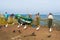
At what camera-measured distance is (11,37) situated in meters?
23.4

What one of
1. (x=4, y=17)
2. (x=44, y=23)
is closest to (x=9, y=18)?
(x=4, y=17)

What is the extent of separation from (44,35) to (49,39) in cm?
153

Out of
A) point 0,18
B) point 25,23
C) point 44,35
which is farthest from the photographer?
point 0,18

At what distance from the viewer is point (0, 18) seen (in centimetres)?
3722

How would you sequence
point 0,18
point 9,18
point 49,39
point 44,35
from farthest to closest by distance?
1. point 0,18
2. point 9,18
3. point 44,35
4. point 49,39

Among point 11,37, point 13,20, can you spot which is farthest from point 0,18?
point 11,37

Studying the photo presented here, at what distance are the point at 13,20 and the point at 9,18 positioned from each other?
2.35ft

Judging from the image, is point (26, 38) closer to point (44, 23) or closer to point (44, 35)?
point (44, 35)

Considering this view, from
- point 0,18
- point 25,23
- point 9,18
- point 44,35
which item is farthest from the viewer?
point 0,18

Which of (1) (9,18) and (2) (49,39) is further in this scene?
(1) (9,18)

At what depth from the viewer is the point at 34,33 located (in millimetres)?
23859

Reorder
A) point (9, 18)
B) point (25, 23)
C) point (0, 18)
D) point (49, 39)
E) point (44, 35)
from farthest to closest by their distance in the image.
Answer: point (0, 18) < point (9, 18) < point (25, 23) < point (44, 35) < point (49, 39)

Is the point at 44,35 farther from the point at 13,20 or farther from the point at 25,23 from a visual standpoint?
the point at 13,20

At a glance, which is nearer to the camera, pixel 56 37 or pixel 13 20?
pixel 56 37
